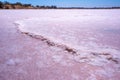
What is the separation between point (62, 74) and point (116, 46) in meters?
1.41

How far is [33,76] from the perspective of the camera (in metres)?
1.77

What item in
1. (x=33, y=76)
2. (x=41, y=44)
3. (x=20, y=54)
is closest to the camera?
(x=33, y=76)

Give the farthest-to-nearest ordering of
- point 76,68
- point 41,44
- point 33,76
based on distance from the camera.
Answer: point 41,44 → point 76,68 → point 33,76

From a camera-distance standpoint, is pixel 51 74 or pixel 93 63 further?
pixel 93 63

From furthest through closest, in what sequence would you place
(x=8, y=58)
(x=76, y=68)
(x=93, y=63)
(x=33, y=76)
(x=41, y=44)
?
(x=41, y=44), (x=8, y=58), (x=93, y=63), (x=76, y=68), (x=33, y=76)

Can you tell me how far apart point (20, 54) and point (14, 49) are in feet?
0.92

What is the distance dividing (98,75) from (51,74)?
481mm

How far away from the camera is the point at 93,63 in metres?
2.12

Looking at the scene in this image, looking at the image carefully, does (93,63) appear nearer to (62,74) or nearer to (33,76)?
(62,74)

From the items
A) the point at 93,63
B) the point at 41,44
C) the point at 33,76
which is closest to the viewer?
the point at 33,76

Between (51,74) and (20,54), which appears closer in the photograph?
(51,74)

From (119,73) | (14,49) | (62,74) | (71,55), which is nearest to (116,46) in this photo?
(71,55)

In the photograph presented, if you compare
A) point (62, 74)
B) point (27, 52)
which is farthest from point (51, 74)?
point (27, 52)

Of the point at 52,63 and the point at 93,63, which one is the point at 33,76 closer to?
the point at 52,63
